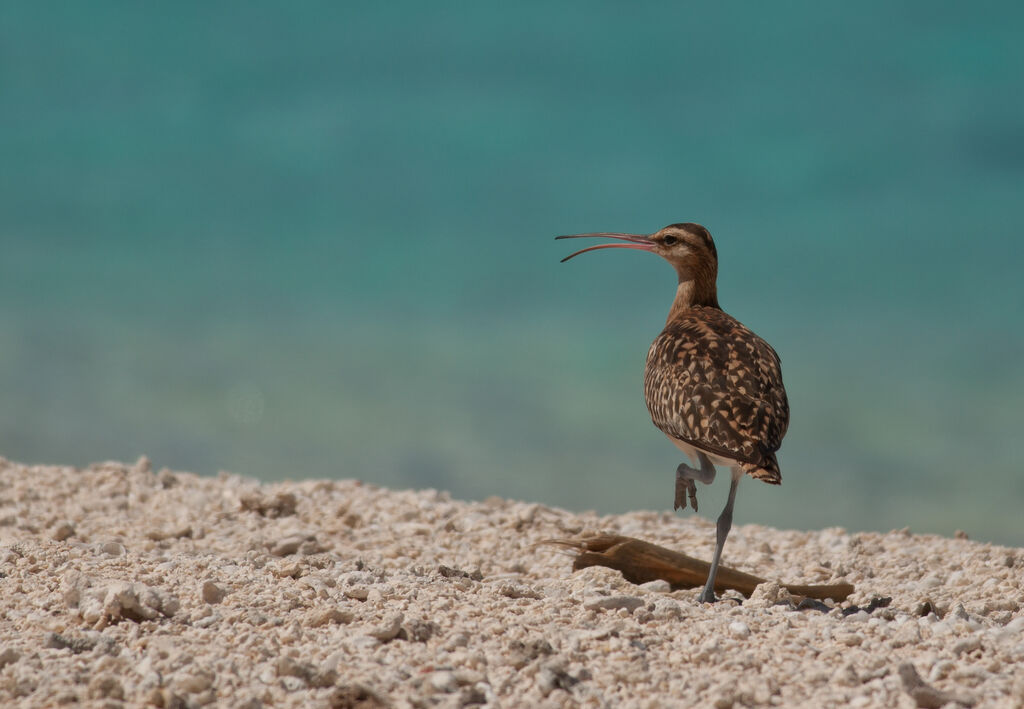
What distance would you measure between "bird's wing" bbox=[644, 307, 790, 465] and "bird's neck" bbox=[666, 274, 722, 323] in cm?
87

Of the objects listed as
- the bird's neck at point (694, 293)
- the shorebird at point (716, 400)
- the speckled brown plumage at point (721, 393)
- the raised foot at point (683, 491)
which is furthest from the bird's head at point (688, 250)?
the raised foot at point (683, 491)

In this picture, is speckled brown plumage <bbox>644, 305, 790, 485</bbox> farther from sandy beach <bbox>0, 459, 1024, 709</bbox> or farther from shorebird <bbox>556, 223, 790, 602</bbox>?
sandy beach <bbox>0, 459, 1024, 709</bbox>

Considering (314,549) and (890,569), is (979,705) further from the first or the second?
(314,549)

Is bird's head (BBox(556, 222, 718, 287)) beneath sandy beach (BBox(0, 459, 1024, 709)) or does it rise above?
above

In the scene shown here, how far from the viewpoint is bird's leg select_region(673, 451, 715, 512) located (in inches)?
322

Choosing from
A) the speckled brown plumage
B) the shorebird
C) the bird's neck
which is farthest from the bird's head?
the speckled brown plumage

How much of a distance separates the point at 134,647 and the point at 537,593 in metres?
2.52

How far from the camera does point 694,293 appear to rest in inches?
388

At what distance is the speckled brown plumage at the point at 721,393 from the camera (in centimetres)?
741

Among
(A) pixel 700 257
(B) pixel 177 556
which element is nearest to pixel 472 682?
(B) pixel 177 556

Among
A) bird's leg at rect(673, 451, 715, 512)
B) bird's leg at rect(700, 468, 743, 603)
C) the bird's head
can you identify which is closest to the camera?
bird's leg at rect(700, 468, 743, 603)

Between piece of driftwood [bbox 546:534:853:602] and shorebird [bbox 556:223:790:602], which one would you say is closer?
shorebird [bbox 556:223:790:602]

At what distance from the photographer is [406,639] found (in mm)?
5691

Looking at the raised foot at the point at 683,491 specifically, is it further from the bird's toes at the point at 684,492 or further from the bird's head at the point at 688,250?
the bird's head at the point at 688,250
